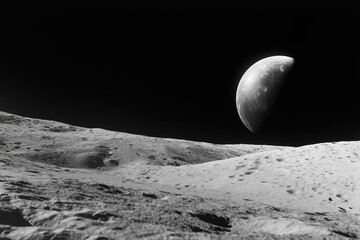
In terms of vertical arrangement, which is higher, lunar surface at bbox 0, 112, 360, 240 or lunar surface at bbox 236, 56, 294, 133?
lunar surface at bbox 236, 56, 294, 133

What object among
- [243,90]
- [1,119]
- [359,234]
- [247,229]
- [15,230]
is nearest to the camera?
[15,230]

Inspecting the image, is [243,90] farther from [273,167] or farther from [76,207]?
[76,207]

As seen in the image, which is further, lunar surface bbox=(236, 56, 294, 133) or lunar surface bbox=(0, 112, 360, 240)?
lunar surface bbox=(236, 56, 294, 133)

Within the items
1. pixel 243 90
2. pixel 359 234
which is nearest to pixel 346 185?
pixel 359 234

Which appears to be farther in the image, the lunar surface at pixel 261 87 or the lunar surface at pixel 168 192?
the lunar surface at pixel 261 87

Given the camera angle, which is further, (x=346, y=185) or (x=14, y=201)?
(x=346, y=185)

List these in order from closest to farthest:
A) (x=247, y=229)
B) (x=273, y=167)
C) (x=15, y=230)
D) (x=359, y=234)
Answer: (x=15, y=230) < (x=247, y=229) < (x=359, y=234) < (x=273, y=167)

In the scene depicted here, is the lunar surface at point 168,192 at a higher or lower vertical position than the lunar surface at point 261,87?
lower

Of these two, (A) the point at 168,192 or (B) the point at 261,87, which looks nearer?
(A) the point at 168,192
